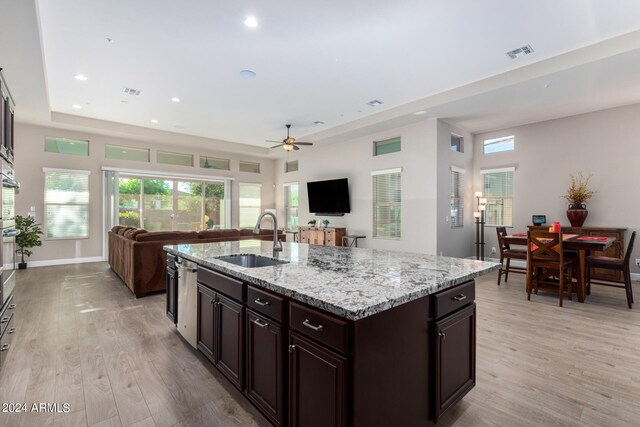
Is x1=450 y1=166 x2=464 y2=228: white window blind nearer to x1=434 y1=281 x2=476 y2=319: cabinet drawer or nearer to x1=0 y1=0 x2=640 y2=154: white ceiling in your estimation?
x1=0 y1=0 x2=640 y2=154: white ceiling

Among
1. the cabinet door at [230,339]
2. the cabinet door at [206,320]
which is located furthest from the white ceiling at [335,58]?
the cabinet door at [230,339]

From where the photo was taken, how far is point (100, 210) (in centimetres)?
751

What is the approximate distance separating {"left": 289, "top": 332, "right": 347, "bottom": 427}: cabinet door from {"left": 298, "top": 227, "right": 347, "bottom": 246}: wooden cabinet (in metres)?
5.96

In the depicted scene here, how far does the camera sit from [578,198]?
569 centimetres

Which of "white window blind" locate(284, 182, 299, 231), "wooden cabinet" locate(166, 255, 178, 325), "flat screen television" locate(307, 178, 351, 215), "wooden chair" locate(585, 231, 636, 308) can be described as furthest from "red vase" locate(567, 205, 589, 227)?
"white window blind" locate(284, 182, 299, 231)

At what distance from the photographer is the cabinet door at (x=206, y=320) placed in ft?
7.24

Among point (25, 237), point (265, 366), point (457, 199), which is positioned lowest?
point (265, 366)

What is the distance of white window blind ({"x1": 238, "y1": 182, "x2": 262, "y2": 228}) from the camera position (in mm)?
10015

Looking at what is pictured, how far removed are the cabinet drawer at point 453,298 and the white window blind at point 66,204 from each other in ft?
27.8

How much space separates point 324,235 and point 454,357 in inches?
245

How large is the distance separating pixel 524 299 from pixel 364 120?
15.0 feet

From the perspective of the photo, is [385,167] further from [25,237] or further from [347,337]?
[25,237]

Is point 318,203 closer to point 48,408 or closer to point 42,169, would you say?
point 42,169

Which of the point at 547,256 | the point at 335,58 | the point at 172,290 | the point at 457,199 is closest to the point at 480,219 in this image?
the point at 457,199
